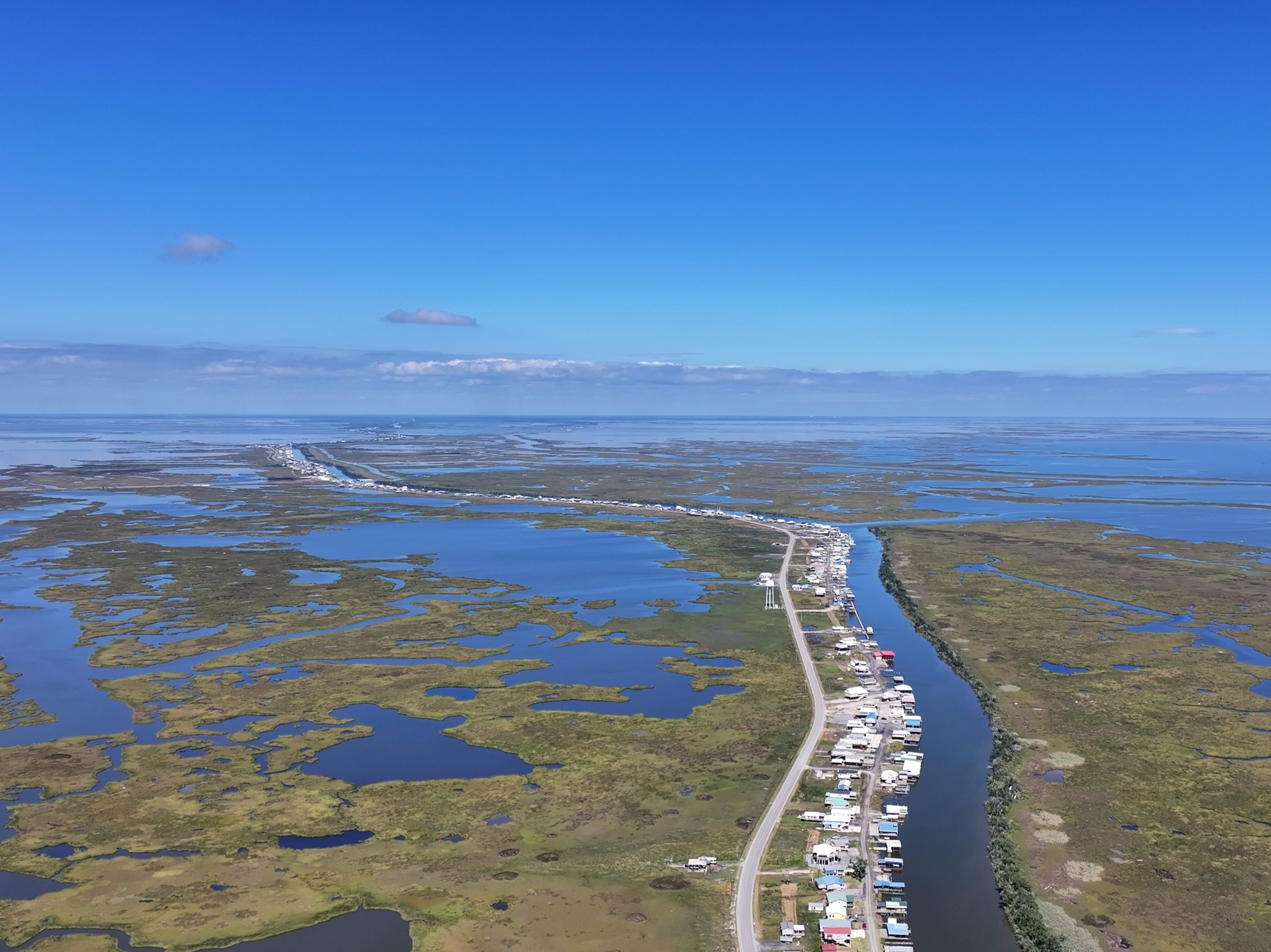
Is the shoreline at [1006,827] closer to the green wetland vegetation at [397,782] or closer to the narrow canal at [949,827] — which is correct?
the narrow canal at [949,827]

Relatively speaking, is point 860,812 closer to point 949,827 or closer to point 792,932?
point 949,827

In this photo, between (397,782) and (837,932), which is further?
(397,782)

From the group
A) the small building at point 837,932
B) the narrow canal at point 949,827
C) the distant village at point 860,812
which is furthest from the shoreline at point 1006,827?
the small building at point 837,932

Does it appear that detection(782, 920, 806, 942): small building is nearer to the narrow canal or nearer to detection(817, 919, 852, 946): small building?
detection(817, 919, 852, 946): small building

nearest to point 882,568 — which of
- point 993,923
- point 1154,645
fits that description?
point 1154,645

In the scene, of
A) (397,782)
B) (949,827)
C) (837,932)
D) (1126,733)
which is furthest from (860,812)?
(397,782)

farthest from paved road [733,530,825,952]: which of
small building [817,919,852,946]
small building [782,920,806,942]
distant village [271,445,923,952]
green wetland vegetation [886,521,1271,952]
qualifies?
green wetland vegetation [886,521,1271,952]

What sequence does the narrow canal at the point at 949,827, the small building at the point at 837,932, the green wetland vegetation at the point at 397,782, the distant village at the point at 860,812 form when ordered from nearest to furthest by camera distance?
1. the small building at the point at 837,932
2. the distant village at the point at 860,812
3. the narrow canal at the point at 949,827
4. the green wetland vegetation at the point at 397,782
